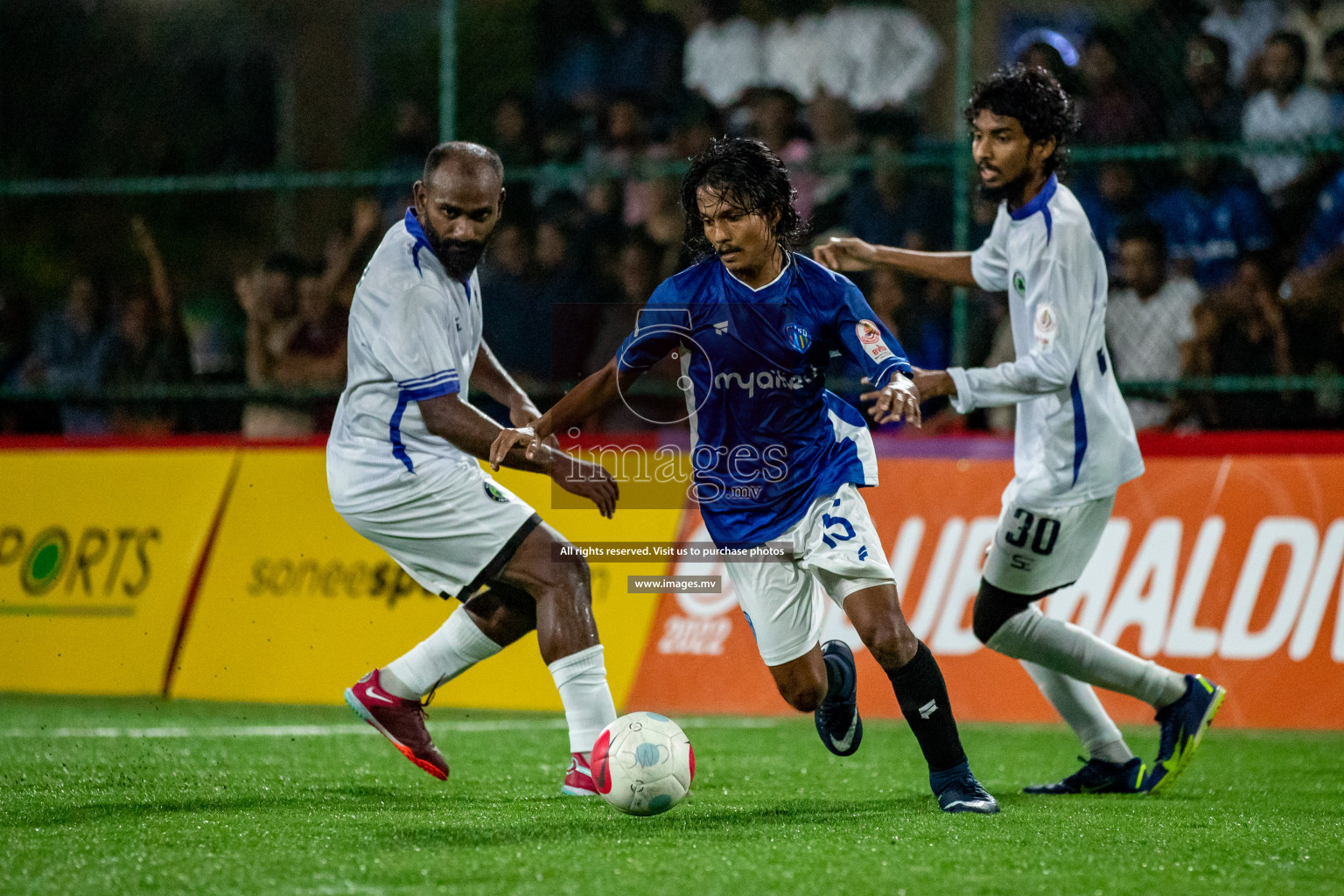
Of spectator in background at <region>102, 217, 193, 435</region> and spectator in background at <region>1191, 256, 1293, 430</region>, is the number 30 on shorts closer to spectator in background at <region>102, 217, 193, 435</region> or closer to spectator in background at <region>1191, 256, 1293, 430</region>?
spectator in background at <region>1191, 256, 1293, 430</region>

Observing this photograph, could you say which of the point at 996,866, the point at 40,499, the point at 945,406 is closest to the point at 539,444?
the point at 996,866

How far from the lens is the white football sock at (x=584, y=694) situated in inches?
205

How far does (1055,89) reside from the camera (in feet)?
18.1

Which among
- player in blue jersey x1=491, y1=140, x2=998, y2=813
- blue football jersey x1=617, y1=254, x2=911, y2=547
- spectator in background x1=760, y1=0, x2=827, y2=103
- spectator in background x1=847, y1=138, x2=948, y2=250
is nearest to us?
player in blue jersey x1=491, y1=140, x2=998, y2=813

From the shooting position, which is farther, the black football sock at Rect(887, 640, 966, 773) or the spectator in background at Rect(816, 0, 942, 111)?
the spectator in background at Rect(816, 0, 942, 111)

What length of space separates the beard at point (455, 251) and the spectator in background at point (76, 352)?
196 inches

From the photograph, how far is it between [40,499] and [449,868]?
582cm

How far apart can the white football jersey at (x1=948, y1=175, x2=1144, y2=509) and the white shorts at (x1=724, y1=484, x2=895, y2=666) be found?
0.67m

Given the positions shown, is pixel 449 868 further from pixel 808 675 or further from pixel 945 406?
pixel 945 406

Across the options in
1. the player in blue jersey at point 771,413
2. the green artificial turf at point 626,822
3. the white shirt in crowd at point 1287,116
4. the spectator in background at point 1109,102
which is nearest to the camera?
the green artificial turf at point 626,822

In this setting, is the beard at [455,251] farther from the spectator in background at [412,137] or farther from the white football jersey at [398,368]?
the spectator in background at [412,137]

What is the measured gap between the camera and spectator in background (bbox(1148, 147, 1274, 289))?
8078mm

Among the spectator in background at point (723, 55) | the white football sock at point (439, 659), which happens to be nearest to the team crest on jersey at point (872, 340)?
the white football sock at point (439, 659)

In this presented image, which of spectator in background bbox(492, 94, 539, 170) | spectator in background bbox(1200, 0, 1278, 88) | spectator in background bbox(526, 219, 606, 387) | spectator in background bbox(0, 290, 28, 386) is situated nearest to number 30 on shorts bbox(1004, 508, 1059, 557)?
spectator in background bbox(526, 219, 606, 387)
